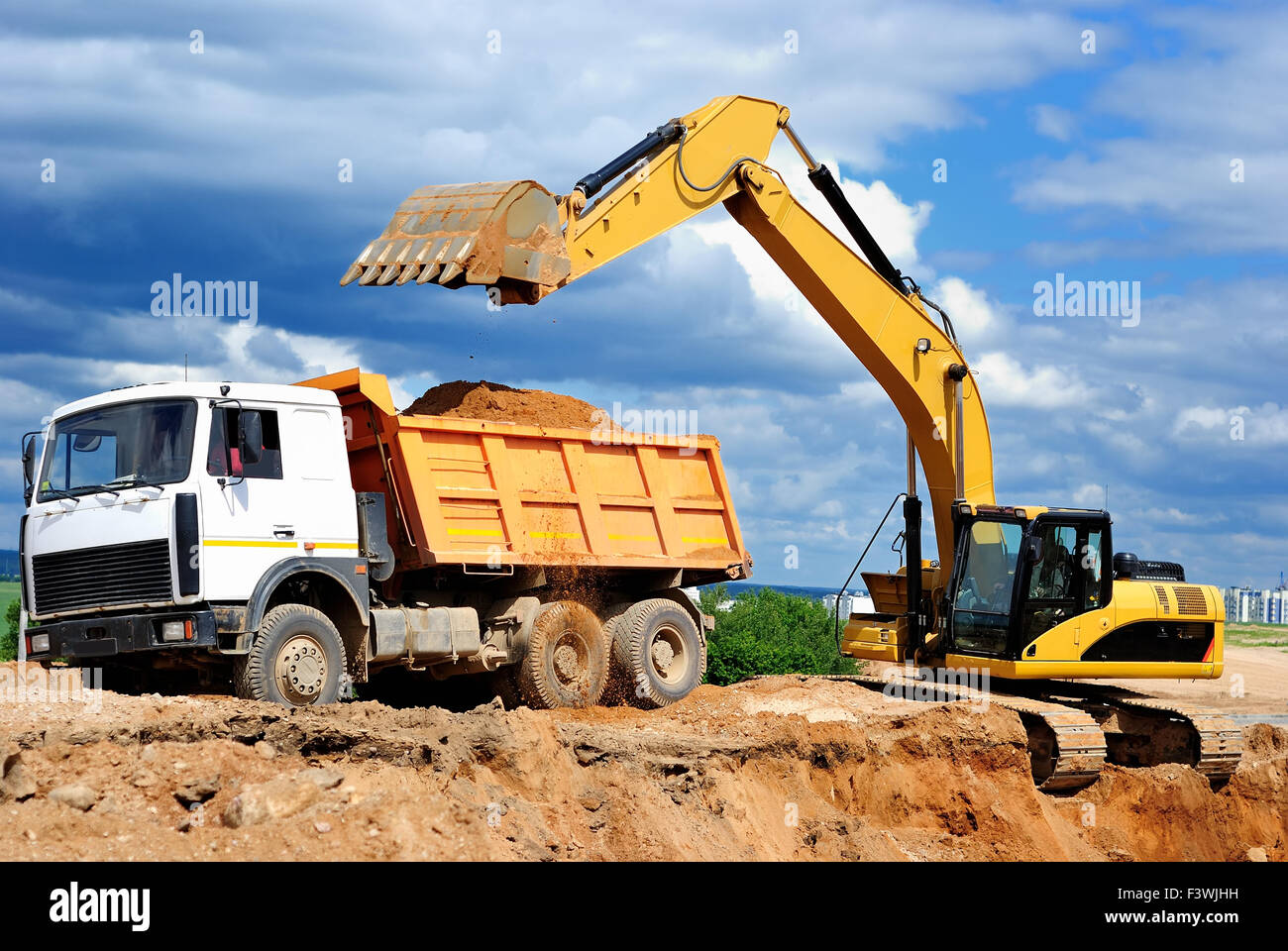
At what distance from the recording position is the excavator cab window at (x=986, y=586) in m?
14.5

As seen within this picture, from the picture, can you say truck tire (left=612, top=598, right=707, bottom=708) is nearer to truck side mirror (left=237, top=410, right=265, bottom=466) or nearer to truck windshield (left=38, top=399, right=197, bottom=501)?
truck side mirror (left=237, top=410, right=265, bottom=466)

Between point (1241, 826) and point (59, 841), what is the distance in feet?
40.1

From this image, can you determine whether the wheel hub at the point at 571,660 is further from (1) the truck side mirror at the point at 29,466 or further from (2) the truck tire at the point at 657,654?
(1) the truck side mirror at the point at 29,466

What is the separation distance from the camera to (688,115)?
15703 millimetres

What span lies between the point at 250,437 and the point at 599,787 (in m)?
4.49

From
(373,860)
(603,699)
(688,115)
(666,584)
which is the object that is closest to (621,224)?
(688,115)

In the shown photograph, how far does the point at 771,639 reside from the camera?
33719 millimetres

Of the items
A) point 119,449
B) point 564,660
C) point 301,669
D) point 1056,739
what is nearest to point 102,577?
point 119,449

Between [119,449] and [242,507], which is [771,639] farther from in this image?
[119,449]

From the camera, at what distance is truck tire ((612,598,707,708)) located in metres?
15.9

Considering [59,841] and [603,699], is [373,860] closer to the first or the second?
[59,841]

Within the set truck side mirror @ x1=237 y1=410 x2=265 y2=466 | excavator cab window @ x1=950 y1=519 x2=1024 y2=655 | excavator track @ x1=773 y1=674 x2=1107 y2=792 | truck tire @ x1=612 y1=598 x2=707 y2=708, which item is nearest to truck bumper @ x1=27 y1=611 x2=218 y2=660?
truck side mirror @ x1=237 y1=410 x2=265 y2=466
